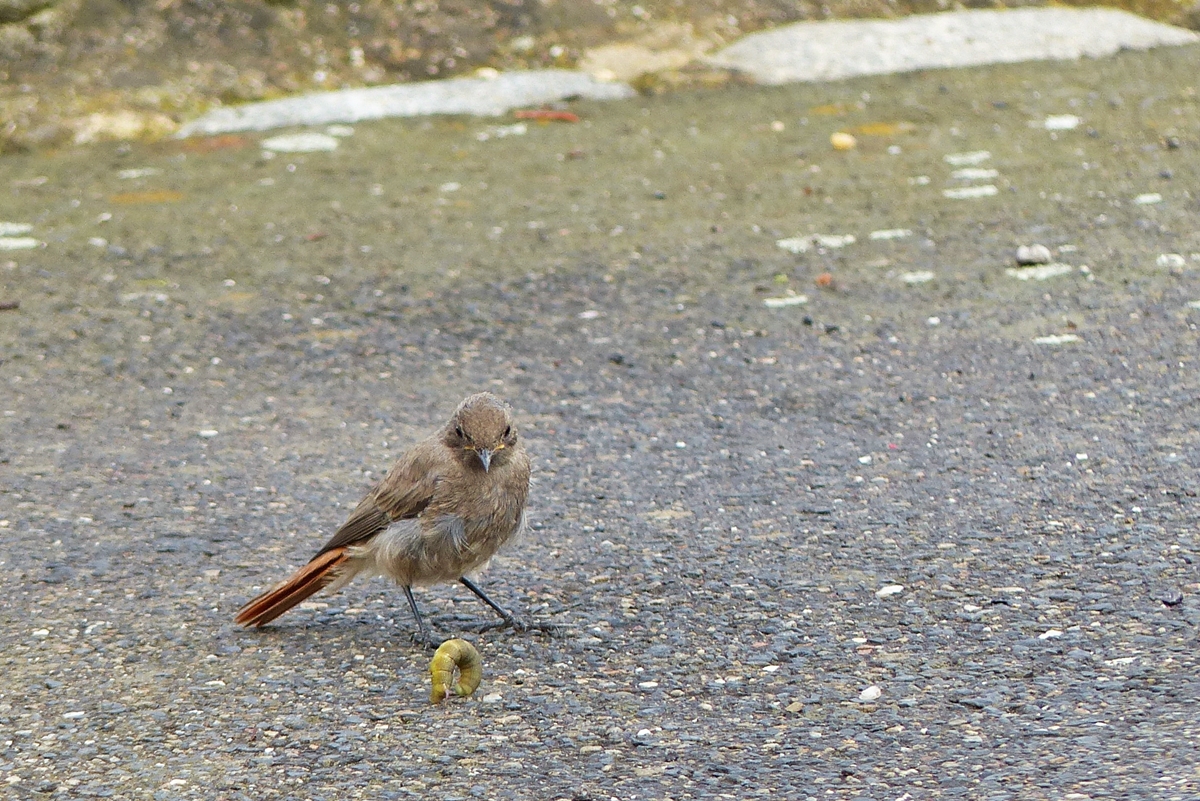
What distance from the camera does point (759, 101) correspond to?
30.3 ft

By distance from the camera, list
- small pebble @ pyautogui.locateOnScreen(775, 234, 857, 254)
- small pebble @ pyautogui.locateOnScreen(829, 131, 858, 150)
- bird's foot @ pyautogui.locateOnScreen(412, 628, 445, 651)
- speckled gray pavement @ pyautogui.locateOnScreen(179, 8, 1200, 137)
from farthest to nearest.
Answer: speckled gray pavement @ pyautogui.locateOnScreen(179, 8, 1200, 137) → small pebble @ pyautogui.locateOnScreen(829, 131, 858, 150) → small pebble @ pyautogui.locateOnScreen(775, 234, 857, 254) → bird's foot @ pyautogui.locateOnScreen(412, 628, 445, 651)

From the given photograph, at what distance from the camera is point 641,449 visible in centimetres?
522

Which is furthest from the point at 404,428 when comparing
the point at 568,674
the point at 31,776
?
the point at 31,776

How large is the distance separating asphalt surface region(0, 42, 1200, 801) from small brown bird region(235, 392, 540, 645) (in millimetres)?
145

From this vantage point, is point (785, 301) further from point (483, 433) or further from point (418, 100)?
point (418, 100)

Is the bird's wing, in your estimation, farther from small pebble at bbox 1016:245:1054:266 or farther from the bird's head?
small pebble at bbox 1016:245:1054:266

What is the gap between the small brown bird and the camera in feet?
13.3

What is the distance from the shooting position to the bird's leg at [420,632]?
4.02m

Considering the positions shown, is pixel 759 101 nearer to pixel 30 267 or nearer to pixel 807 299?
pixel 807 299

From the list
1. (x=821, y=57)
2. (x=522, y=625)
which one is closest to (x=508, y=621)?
(x=522, y=625)

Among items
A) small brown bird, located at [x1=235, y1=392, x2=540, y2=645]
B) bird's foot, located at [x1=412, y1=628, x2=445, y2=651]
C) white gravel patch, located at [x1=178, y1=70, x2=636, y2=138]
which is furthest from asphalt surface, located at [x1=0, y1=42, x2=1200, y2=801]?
white gravel patch, located at [x1=178, y1=70, x2=636, y2=138]

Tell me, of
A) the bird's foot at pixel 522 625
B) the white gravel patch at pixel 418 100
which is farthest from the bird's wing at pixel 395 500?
the white gravel patch at pixel 418 100

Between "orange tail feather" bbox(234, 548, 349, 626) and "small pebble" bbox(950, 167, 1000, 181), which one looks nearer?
"orange tail feather" bbox(234, 548, 349, 626)

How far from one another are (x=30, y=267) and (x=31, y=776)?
419cm
